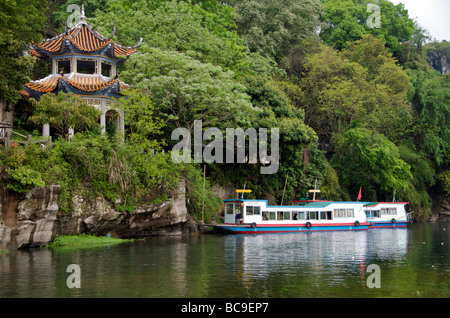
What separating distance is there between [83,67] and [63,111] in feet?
23.3

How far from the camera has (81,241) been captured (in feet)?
81.5

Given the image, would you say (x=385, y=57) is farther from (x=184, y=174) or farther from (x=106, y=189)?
(x=106, y=189)

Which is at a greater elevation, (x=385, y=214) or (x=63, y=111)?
(x=63, y=111)

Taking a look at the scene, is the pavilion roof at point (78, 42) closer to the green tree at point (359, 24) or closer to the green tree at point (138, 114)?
the green tree at point (138, 114)

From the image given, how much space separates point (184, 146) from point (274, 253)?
1372 centimetres

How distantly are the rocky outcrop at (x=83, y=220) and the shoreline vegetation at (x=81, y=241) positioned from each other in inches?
11.1

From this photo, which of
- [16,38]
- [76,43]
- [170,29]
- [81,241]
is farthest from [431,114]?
[16,38]

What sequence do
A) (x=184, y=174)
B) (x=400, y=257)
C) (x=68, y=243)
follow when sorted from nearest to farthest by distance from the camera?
(x=400, y=257) → (x=68, y=243) → (x=184, y=174)

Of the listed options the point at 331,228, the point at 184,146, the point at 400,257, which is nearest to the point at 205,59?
the point at 184,146

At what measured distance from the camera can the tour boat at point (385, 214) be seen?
42188mm

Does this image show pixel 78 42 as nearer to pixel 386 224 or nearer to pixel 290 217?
pixel 290 217

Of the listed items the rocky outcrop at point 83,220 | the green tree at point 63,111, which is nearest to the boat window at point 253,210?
the rocky outcrop at point 83,220

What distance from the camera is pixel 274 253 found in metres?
23.2

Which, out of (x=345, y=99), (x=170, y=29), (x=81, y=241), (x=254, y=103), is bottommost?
(x=81, y=241)
